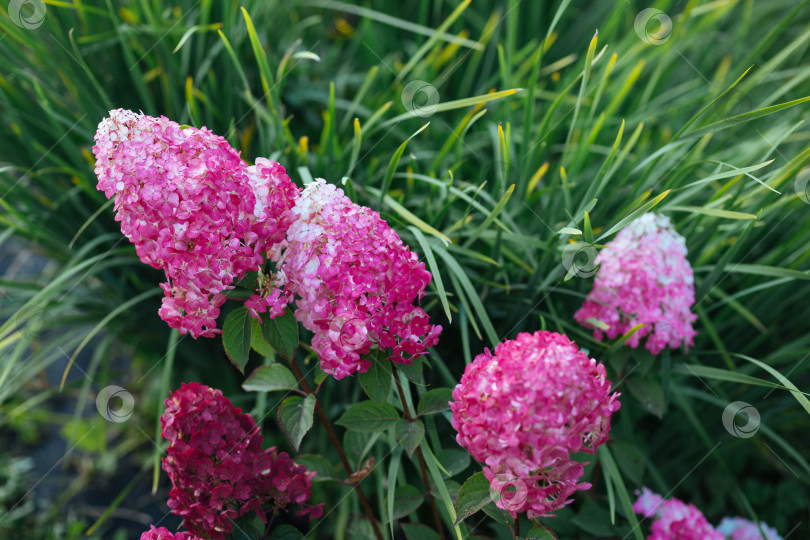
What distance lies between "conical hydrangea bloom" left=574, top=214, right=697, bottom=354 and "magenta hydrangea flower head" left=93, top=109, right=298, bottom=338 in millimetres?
594

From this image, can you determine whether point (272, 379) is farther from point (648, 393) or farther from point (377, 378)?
point (648, 393)

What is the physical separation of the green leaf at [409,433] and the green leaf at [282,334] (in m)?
0.19

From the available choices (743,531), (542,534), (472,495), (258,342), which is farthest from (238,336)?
(743,531)

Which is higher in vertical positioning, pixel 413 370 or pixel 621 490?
pixel 413 370

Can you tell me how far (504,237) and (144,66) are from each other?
43.9 inches

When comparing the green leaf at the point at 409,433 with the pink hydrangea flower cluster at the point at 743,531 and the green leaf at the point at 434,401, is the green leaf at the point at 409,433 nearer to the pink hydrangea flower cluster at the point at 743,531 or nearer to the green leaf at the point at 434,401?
the green leaf at the point at 434,401

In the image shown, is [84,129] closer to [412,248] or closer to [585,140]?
[412,248]

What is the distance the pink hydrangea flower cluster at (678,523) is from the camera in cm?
108

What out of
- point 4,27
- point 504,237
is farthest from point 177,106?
point 504,237

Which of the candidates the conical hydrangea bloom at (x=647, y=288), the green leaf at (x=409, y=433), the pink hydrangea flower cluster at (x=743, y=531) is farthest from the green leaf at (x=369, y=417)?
the pink hydrangea flower cluster at (x=743, y=531)

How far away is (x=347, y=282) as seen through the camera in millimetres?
833

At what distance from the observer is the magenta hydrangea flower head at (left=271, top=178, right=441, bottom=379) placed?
2.73ft

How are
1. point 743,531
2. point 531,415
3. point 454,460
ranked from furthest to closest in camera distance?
1. point 743,531
2. point 454,460
3. point 531,415

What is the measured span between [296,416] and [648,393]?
0.61m
